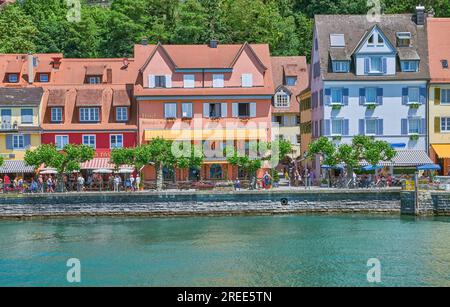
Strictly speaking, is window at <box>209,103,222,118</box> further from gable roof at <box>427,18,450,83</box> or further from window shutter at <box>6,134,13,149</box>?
gable roof at <box>427,18,450,83</box>

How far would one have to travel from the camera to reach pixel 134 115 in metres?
78.8

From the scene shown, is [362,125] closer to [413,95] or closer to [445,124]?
[413,95]

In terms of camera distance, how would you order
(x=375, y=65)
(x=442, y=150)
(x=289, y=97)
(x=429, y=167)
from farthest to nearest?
(x=289, y=97), (x=375, y=65), (x=442, y=150), (x=429, y=167)

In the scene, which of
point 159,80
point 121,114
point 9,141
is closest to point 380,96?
point 159,80

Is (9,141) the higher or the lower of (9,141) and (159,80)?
the lower

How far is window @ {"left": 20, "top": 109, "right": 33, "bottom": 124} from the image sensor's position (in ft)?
253

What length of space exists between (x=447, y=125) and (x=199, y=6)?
127 feet

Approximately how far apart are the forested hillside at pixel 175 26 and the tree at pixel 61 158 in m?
34.2

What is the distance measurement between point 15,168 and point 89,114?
814 cm

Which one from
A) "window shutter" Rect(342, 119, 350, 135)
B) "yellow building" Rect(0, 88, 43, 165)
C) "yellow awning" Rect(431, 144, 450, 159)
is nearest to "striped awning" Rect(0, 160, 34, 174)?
"yellow building" Rect(0, 88, 43, 165)

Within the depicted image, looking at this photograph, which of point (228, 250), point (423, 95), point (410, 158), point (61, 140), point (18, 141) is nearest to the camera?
point (228, 250)

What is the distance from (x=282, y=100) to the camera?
9125 centimetres
